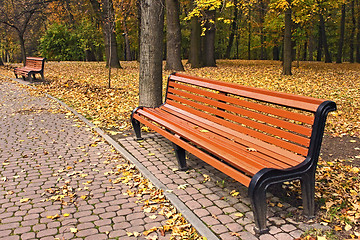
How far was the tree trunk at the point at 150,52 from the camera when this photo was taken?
664 centimetres

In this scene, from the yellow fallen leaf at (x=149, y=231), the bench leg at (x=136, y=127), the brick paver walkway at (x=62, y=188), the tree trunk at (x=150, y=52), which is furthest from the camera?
the tree trunk at (x=150, y=52)

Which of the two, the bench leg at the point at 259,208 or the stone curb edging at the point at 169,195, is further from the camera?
the stone curb edging at the point at 169,195

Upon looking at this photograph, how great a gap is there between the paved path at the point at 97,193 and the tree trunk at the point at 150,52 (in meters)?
1.07

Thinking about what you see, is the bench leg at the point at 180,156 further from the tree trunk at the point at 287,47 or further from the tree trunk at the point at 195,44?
the tree trunk at the point at 195,44

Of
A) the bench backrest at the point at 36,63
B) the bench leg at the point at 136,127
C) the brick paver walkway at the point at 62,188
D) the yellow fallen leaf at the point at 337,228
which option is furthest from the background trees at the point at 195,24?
the yellow fallen leaf at the point at 337,228

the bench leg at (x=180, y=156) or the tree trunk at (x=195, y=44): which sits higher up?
the tree trunk at (x=195, y=44)

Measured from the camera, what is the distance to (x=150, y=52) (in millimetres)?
6758

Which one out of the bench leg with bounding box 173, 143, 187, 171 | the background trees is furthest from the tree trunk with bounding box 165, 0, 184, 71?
the bench leg with bounding box 173, 143, 187, 171

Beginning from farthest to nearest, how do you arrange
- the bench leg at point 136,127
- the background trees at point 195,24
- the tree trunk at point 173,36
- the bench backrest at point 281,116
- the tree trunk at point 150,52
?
the tree trunk at point 173,36 → the background trees at point 195,24 → the tree trunk at point 150,52 → the bench leg at point 136,127 → the bench backrest at point 281,116

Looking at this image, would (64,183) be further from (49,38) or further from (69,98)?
(49,38)

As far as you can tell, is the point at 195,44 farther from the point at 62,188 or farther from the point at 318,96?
the point at 62,188

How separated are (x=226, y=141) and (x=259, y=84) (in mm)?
8694

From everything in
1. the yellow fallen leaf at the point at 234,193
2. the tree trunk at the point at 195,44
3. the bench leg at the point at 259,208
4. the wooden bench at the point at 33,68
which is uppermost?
the tree trunk at the point at 195,44

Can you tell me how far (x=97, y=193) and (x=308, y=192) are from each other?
241 cm
